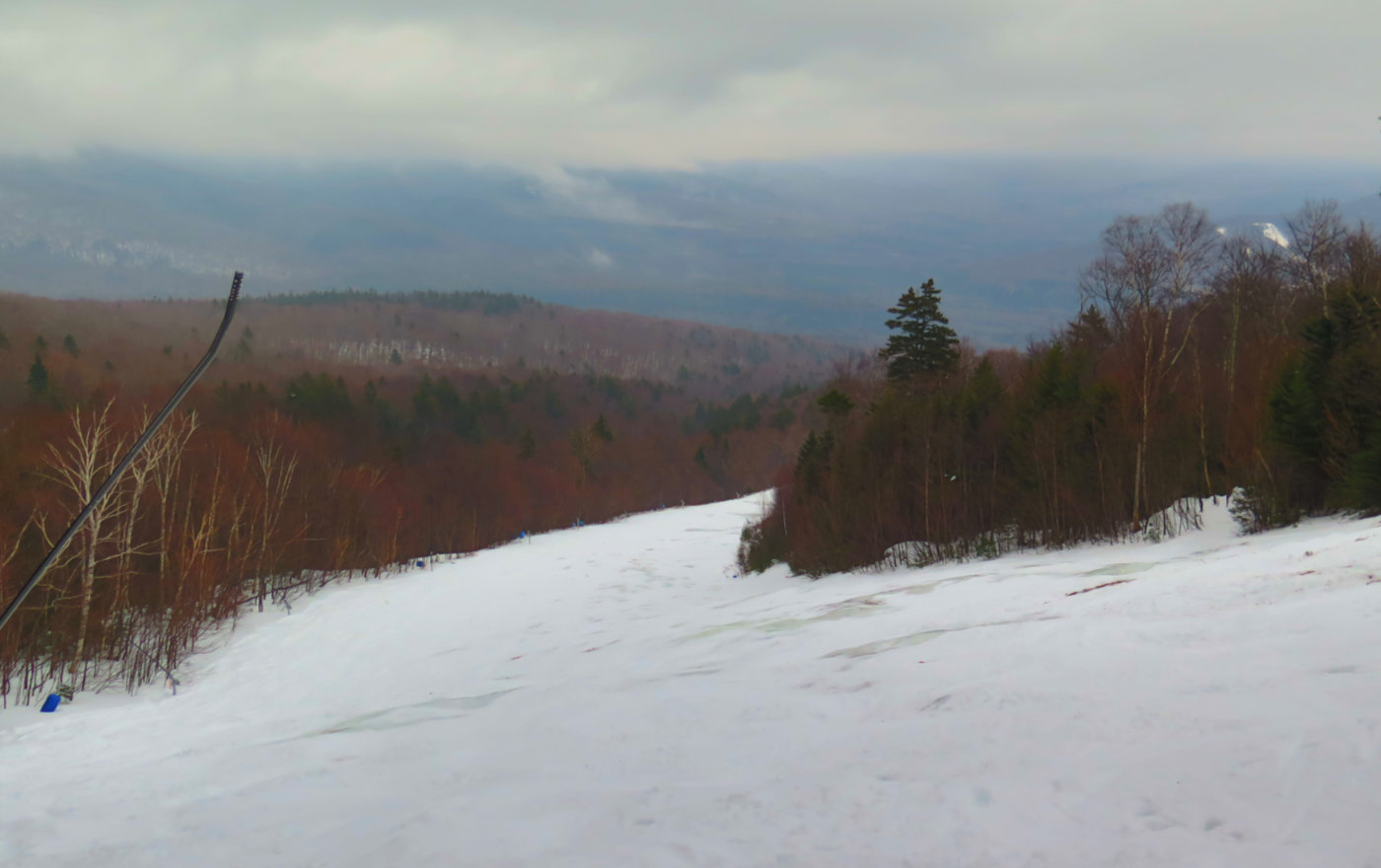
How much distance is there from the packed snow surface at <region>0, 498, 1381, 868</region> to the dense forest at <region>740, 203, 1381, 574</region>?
3899mm

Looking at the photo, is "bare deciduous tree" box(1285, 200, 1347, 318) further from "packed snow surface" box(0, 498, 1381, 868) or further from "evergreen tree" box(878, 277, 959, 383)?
"packed snow surface" box(0, 498, 1381, 868)

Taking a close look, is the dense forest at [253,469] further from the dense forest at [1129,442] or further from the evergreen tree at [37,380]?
the dense forest at [1129,442]

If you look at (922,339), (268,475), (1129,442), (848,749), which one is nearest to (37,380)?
(268,475)

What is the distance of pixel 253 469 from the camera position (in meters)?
48.1

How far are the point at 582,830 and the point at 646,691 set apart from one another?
4.75 m

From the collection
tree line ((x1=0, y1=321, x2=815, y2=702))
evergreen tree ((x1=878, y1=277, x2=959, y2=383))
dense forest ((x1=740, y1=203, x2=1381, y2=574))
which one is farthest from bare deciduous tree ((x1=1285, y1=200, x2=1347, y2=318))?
tree line ((x1=0, y1=321, x2=815, y2=702))

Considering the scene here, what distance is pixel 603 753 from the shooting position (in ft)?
27.9

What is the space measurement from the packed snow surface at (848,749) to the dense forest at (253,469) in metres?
Answer: 8.02

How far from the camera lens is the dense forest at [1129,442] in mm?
20312

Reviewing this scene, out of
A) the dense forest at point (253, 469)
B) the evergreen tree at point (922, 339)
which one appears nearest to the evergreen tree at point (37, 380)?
the dense forest at point (253, 469)

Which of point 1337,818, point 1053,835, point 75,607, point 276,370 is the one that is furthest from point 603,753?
point 276,370

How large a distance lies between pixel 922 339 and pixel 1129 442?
22760 millimetres

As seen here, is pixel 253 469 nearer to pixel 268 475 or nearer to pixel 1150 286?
pixel 268 475

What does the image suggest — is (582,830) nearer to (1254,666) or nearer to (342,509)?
(1254,666)
